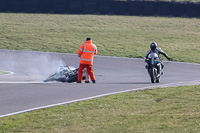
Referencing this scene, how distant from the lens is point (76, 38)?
105 ft

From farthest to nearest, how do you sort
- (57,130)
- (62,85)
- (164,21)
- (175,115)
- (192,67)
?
(164,21)
(192,67)
(62,85)
(175,115)
(57,130)

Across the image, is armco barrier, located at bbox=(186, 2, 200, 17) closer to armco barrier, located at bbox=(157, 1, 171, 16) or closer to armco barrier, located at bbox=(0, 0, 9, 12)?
armco barrier, located at bbox=(157, 1, 171, 16)

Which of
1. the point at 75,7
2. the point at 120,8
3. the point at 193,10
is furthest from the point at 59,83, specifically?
the point at 193,10

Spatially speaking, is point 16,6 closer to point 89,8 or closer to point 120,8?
point 89,8

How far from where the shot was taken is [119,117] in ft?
33.3

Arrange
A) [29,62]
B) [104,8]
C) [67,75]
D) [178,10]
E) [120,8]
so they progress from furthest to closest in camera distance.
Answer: [104,8], [120,8], [178,10], [29,62], [67,75]

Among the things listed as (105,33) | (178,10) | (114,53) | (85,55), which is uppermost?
(178,10)

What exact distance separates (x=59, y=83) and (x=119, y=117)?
4714 mm

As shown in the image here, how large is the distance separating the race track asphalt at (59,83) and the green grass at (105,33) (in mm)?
2754

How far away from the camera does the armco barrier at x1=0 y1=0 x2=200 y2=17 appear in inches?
1420

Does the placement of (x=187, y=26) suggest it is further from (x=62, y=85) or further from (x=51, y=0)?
(x=62, y=85)

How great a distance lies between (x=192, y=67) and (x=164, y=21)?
16.3m

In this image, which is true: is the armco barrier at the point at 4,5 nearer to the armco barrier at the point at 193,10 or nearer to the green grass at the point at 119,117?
the armco barrier at the point at 193,10

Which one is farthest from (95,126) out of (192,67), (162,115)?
(192,67)
